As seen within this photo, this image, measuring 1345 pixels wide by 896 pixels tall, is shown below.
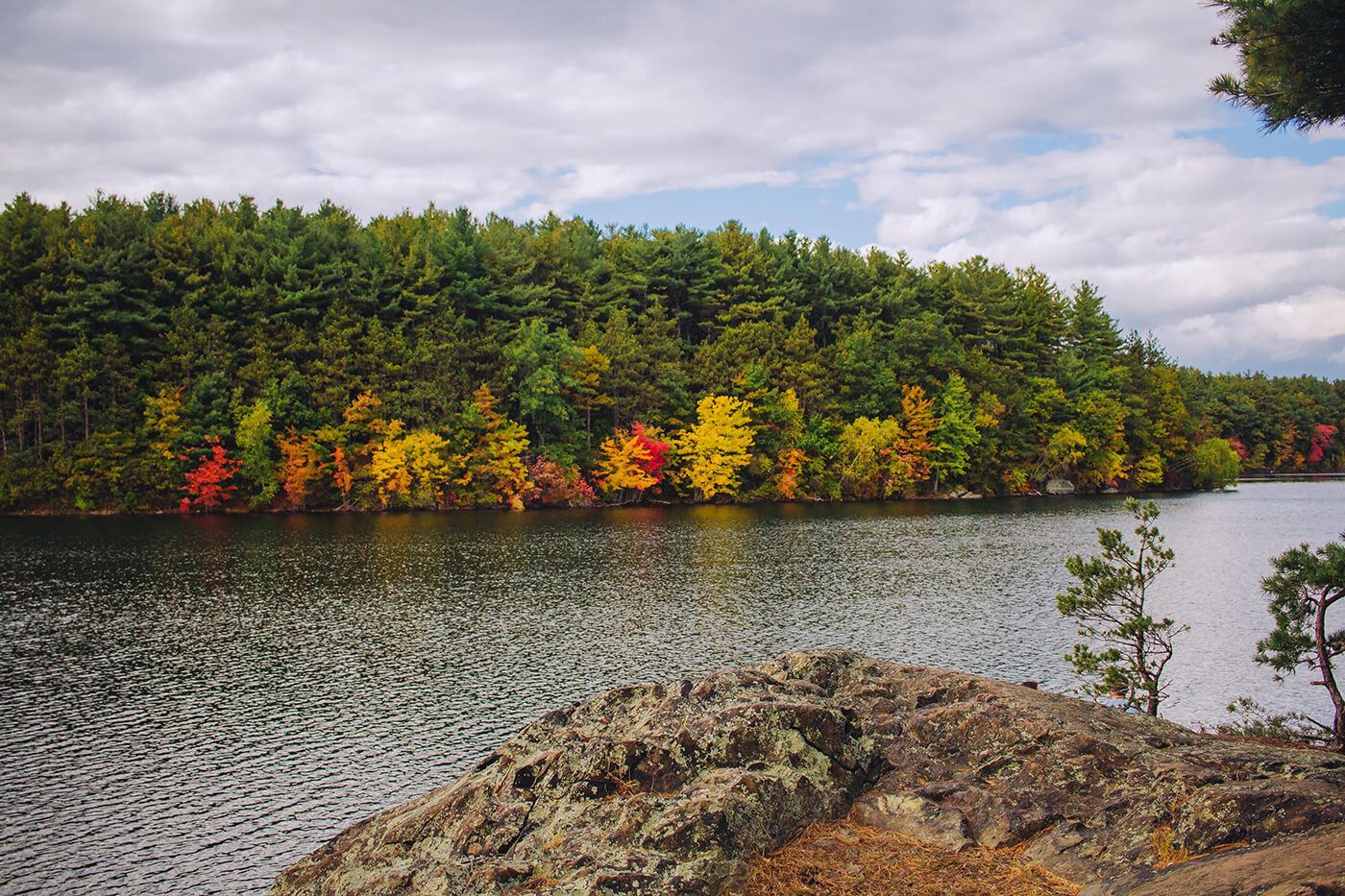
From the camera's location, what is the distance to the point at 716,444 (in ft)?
196

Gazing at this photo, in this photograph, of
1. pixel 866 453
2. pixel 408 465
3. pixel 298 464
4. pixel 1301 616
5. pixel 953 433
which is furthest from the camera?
pixel 953 433

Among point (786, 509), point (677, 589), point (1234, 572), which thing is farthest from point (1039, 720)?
point (786, 509)

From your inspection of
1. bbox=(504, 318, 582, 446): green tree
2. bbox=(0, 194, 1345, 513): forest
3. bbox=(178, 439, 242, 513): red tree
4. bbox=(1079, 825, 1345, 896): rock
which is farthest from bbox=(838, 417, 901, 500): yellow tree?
bbox=(1079, 825, 1345, 896): rock

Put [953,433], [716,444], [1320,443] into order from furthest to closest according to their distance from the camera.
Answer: [1320,443], [953,433], [716,444]

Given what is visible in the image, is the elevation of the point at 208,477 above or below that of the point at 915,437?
below

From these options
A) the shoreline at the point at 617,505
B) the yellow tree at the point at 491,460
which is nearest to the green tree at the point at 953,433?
the shoreline at the point at 617,505

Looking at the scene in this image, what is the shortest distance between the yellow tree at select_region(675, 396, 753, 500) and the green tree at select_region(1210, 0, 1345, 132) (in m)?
51.9

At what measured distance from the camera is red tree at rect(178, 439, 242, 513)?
50281 mm

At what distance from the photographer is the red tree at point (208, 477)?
1980 inches

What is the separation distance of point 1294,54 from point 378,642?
19329 millimetres

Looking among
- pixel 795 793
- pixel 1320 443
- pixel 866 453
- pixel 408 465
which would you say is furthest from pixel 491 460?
pixel 1320 443

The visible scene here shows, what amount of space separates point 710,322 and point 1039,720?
6307 centimetres

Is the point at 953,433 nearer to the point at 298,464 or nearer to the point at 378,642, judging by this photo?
the point at 298,464

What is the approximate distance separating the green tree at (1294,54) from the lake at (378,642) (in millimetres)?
10894
